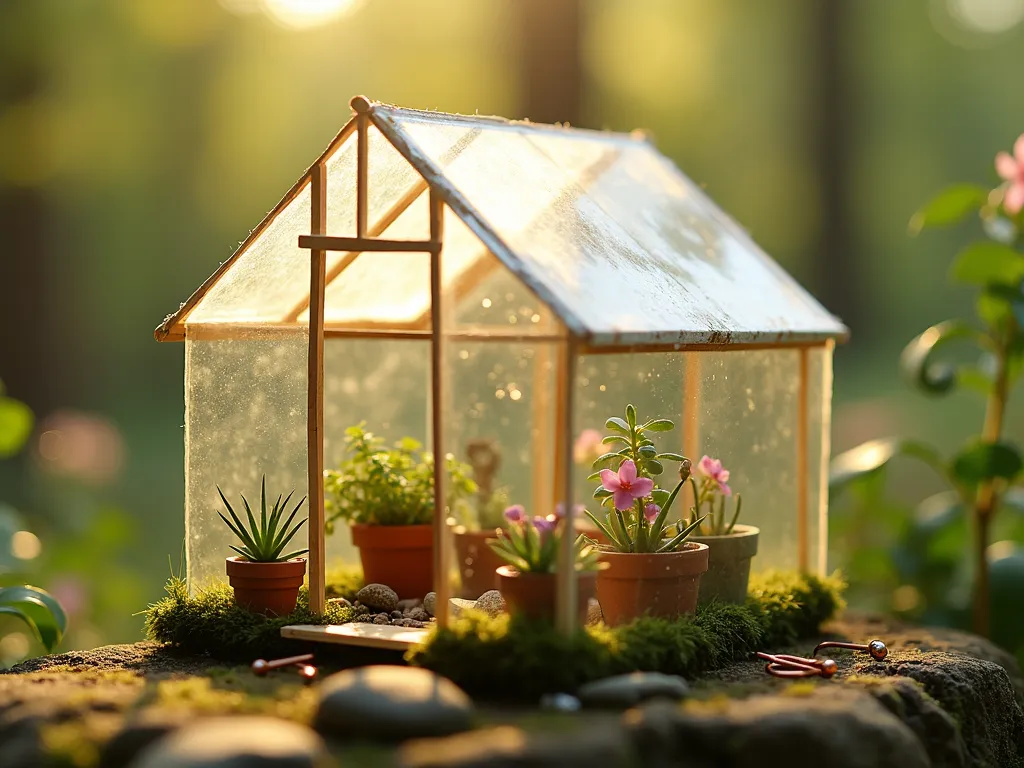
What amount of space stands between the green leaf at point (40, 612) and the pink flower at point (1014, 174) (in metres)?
6.70

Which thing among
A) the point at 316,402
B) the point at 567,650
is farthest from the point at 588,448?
the point at 567,650

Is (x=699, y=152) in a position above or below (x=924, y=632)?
above

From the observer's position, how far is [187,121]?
2448 cm

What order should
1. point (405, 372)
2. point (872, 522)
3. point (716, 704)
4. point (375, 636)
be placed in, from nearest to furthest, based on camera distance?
point (716, 704) → point (375, 636) → point (405, 372) → point (872, 522)

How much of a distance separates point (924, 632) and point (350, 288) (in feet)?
14.4

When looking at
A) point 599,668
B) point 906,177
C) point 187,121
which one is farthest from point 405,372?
point 906,177

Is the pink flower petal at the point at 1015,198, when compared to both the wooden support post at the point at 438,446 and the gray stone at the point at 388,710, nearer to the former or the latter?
the wooden support post at the point at 438,446

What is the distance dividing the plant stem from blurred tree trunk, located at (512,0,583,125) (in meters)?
4.41

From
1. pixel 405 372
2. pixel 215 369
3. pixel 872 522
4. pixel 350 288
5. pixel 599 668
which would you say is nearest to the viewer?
pixel 599 668

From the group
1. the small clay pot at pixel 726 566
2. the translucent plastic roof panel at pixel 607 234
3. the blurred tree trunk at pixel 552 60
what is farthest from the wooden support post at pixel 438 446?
the blurred tree trunk at pixel 552 60

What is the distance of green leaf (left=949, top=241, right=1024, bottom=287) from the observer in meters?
9.16

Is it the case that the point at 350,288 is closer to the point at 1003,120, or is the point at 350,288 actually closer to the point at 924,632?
the point at 924,632

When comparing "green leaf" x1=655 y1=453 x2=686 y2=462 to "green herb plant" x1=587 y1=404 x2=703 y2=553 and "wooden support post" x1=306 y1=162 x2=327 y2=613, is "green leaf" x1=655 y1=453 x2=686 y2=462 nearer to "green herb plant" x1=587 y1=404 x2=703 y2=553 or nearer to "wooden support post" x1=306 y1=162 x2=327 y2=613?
"green herb plant" x1=587 y1=404 x2=703 y2=553

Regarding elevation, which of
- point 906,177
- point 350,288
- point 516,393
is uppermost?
point 906,177
